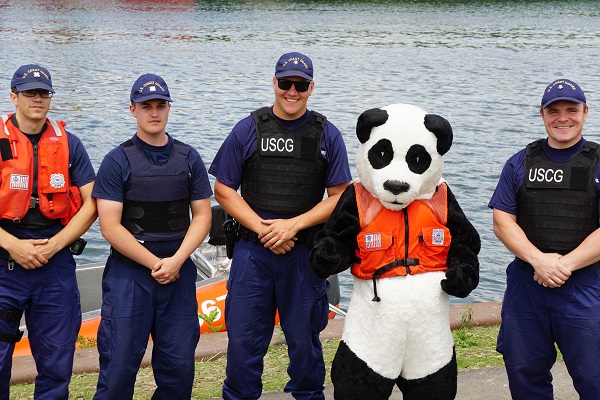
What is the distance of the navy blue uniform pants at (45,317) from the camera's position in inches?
203

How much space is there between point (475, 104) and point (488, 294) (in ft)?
44.5

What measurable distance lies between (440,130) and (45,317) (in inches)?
97.3

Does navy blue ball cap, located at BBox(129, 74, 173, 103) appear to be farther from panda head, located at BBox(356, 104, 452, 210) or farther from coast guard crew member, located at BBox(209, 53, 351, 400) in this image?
panda head, located at BBox(356, 104, 452, 210)

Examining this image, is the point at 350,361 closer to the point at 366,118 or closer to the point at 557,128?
the point at 366,118

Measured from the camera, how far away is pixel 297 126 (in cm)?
543

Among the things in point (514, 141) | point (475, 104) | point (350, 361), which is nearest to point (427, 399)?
point (350, 361)

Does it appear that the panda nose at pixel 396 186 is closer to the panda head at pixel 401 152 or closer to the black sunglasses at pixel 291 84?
the panda head at pixel 401 152

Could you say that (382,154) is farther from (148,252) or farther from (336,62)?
(336,62)

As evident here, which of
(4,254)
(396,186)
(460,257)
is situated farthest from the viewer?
(4,254)

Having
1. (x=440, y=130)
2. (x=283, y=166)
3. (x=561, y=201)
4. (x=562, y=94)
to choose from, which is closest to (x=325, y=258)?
(x=283, y=166)

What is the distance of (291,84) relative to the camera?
5.32 meters

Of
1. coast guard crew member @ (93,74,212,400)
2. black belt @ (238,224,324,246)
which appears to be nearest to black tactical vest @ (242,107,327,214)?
black belt @ (238,224,324,246)

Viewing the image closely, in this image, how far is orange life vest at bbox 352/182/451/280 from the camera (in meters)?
4.82

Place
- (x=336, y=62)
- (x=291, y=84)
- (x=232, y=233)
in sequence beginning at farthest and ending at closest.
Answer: (x=336, y=62) < (x=232, y=233) < (x=291, y=84)
